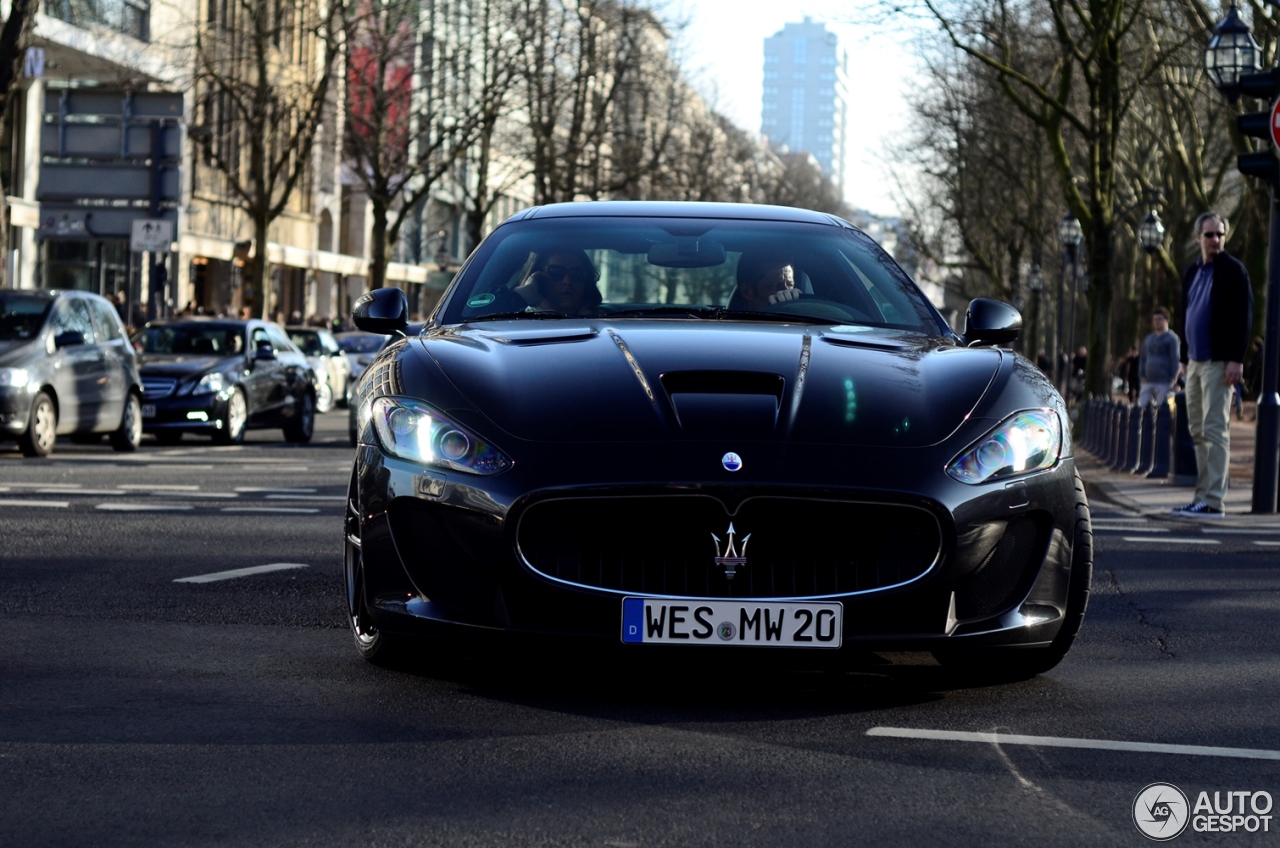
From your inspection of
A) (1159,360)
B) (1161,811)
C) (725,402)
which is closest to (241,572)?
(725,402)

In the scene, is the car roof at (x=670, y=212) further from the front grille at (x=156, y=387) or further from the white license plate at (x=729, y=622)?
the front grille at (x=156, y=387)

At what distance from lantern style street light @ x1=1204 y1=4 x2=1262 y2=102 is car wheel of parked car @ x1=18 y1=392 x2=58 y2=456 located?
10839 mm

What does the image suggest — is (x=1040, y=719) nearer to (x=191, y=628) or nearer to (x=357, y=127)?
(x=191, y=628)

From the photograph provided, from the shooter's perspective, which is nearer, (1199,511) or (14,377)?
(1199,511)

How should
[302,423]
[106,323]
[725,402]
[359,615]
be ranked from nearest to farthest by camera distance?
[725,402] < [359,615] < [106,323] < [302,423]

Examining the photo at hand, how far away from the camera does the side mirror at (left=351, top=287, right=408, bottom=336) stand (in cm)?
679

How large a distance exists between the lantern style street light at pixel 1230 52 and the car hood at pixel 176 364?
10919 mm

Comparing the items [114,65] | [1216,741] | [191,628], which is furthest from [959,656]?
[114,65]

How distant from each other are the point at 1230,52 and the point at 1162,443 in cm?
375

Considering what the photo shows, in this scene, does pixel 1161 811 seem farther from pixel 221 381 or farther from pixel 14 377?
pixel 221 381

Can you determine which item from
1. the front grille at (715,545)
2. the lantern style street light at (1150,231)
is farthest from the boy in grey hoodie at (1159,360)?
the front grille at (715,545)

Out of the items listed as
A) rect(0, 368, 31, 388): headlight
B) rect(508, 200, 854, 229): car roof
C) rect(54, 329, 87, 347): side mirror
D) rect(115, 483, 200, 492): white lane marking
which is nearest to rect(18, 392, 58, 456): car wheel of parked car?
rect(0, 368, 31, 388): headlight

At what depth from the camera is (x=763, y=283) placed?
668 centimetres

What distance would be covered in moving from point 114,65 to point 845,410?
40.6 m
